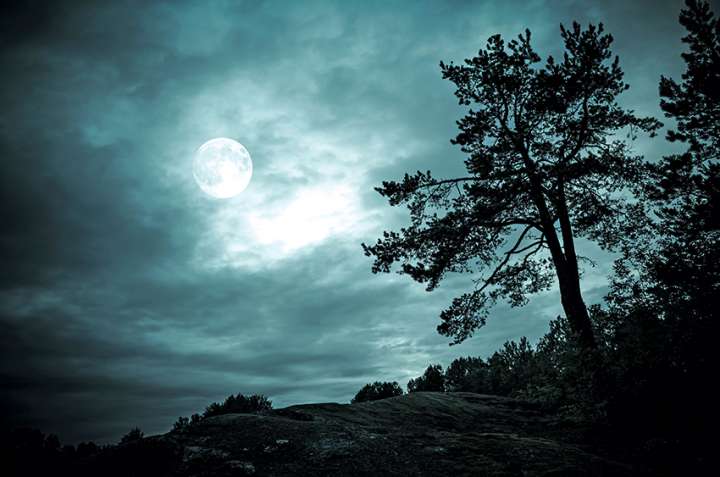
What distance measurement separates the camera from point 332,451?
5582 millimetres

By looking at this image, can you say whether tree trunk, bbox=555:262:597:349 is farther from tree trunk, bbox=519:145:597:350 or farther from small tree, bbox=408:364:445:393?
small tree, bbox=408:364:445:393

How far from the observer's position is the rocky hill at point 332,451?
5.01m

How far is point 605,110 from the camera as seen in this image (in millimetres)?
12250

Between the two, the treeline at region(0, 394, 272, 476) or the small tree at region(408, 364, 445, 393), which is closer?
the treeline at region(0, 394, 272, 476)

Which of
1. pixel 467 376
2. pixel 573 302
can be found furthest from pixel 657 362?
pixel 467 376

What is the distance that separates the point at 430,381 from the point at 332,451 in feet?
188

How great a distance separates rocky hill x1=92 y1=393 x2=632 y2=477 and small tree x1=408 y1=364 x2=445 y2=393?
51.0 metres

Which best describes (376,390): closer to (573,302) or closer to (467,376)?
(467,376)

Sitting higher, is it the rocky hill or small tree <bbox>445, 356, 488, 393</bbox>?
small tree <bbox>445, 356, 488, 393</bbox>

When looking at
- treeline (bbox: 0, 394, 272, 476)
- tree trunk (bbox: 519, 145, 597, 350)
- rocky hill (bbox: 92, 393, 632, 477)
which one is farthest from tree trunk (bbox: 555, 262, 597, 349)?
treeline (bbox: 0, 394, 272, 476)

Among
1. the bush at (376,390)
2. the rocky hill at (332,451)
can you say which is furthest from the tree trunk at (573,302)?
the bush at (376,390)

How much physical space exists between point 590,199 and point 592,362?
23.4 feet

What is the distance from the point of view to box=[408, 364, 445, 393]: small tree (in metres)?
56.4

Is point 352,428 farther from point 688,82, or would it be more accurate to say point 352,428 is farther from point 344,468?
point 688,82
